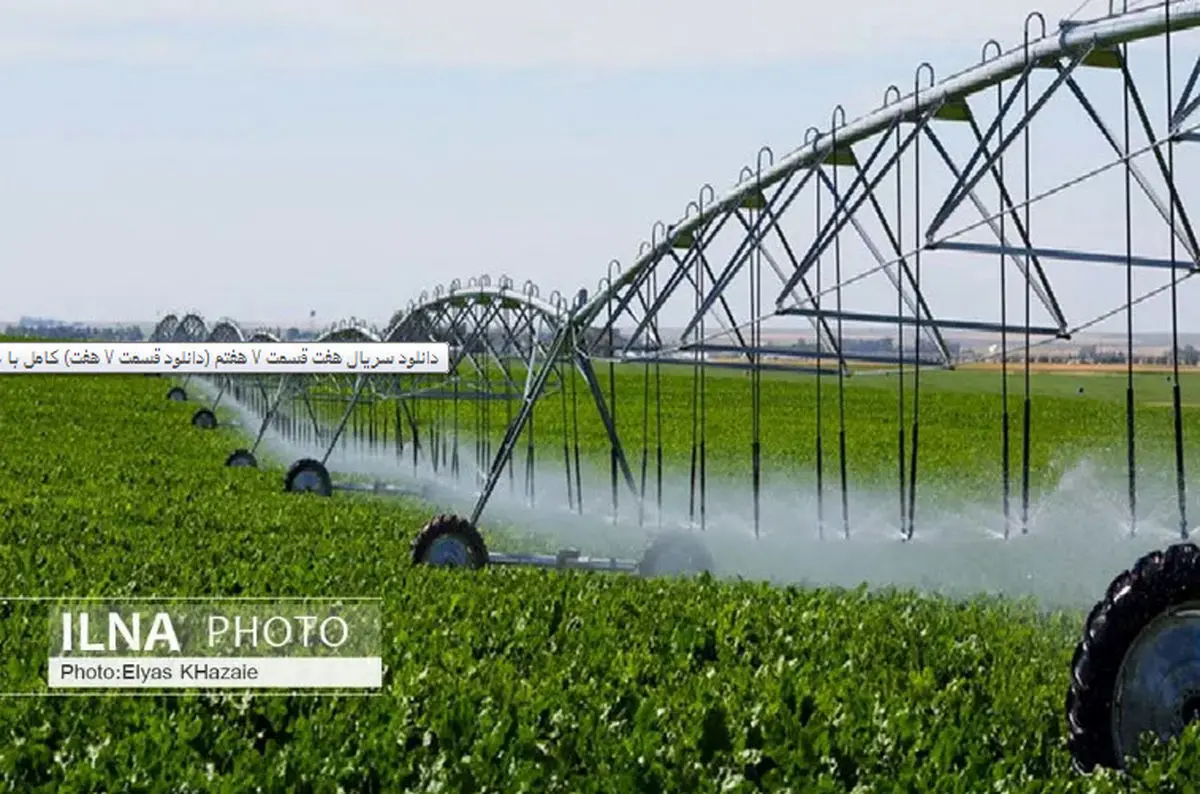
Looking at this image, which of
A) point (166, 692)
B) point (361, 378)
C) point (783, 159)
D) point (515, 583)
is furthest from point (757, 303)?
point (361, 378)

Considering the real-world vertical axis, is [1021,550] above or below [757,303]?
below

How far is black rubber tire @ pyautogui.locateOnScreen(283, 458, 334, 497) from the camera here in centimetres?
2986

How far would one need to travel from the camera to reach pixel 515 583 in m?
16.7

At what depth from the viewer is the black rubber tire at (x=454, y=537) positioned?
18266mm

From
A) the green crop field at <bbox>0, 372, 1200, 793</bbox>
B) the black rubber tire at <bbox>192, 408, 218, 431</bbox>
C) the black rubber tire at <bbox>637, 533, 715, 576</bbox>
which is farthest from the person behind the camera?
the black rubber tire at <bbox>192, 408, 218, 431</bbox>

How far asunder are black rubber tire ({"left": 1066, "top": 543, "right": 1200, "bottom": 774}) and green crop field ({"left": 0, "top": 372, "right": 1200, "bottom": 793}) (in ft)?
0.76

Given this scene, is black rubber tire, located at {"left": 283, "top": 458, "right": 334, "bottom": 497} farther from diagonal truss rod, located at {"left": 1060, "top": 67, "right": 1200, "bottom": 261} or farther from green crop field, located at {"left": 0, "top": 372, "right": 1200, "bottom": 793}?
diagonal truss rod, located at {"left": 1060, "top": 67, "right": 1200, "bottom": 261}

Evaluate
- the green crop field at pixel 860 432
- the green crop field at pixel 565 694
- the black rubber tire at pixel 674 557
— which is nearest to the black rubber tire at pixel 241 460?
the green crop field at pixel 860 432

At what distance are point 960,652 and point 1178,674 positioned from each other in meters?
3.94

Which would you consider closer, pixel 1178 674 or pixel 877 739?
pixel 1178 674

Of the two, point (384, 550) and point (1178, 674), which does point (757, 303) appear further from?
point (1178, 674)

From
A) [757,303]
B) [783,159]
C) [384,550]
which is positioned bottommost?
[384,550]

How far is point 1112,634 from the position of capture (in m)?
7.98

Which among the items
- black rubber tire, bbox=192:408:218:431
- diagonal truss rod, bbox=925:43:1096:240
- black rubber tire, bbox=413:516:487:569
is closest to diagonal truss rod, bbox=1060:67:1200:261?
diagonal truss rod, bbox=925:43:1096:240
